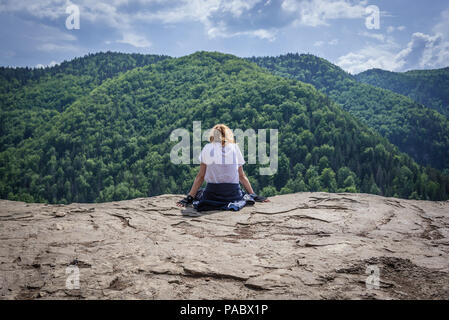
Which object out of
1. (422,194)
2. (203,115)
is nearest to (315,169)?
(422,194)

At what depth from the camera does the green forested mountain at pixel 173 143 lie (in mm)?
67125

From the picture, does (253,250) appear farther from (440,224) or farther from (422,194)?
(422,194)

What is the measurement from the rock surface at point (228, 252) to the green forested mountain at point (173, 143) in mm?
58781

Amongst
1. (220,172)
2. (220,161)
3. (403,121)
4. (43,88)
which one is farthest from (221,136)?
(43,88)

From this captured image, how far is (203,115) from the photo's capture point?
98.0m

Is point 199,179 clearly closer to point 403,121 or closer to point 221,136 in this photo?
point 221,136

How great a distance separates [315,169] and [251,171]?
14.0 m

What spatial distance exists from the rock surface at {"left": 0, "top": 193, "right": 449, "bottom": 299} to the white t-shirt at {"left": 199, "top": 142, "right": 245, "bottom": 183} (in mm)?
695

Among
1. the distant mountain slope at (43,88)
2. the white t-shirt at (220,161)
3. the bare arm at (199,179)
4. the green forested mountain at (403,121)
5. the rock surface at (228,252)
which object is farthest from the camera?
the distant mountain slope at (43,88)

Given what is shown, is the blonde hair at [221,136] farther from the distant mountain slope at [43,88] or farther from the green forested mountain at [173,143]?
the distant mountain slope at [43,88]

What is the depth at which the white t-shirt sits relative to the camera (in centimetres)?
605

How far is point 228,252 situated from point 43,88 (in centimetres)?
17072

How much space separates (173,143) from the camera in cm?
8825

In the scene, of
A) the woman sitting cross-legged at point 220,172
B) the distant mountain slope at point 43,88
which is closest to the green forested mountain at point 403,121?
the distant mountain slope at point 43,88
